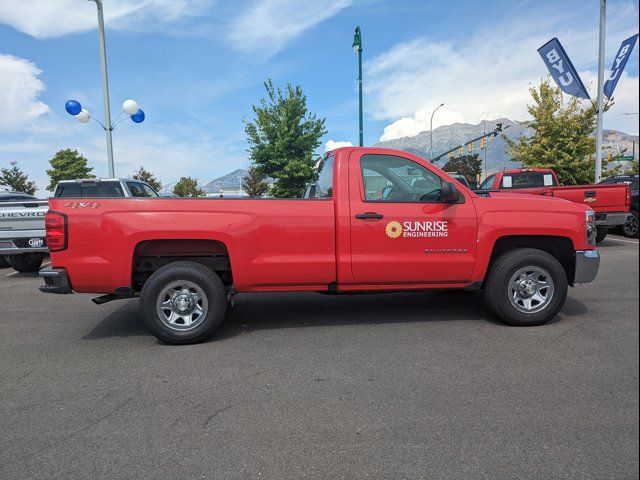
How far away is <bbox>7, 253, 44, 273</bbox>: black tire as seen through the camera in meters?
9.46

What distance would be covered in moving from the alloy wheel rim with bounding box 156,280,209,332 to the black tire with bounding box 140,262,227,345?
10mm

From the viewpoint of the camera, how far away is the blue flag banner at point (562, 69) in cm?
1622

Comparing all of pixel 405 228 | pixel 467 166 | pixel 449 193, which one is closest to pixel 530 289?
pixel 449 193

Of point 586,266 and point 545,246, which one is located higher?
point 545,246

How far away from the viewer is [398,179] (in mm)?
5086

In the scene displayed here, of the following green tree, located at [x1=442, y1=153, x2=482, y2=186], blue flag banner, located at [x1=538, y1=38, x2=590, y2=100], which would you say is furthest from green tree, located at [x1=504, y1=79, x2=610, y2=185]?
green tree, located at [x1=442, y1=153, x2=482, y2=186]

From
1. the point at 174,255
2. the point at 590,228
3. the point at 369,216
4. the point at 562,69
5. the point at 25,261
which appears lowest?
the point at 25,261

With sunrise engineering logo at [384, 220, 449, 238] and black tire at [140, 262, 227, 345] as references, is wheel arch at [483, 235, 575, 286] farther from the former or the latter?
black tire at [140, 262, 227, 345]

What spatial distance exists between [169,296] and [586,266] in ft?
14.6

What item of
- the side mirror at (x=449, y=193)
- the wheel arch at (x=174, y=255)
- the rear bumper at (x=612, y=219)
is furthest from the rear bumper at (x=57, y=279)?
the rear bumper at (x=612, y=219)

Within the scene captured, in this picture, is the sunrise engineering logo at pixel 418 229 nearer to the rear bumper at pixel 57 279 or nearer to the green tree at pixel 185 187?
the rear bumper at pixel 57 279

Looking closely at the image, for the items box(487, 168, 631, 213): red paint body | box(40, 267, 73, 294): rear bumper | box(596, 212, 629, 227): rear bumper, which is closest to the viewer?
box(40, 267, 73, 294): rear bumper

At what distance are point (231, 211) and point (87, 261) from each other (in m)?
1.50

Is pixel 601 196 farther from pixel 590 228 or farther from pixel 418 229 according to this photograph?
pixel 418 229
